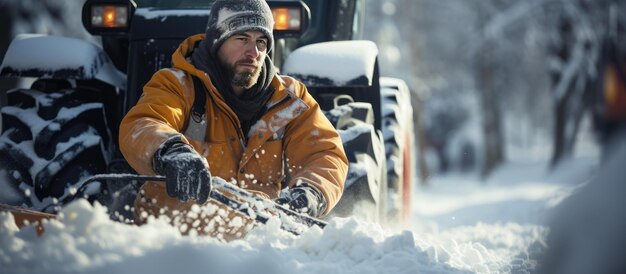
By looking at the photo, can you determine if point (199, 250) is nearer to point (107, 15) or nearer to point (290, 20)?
point (290, 20)

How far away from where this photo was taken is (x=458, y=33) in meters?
26.2

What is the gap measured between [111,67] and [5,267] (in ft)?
8.05

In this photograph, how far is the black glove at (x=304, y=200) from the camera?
10.8 ft

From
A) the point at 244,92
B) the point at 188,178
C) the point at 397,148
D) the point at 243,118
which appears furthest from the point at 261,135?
the point at 397,148

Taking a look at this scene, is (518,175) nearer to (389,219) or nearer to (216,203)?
(389,219)

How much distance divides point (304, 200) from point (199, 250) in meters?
0.83

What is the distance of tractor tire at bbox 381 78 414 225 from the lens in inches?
193

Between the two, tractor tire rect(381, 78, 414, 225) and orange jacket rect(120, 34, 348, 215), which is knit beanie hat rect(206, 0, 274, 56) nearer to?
orange jacket rect(120, 34, 348, 215)

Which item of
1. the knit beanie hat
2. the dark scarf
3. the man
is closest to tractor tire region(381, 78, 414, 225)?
the man

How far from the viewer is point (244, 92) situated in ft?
12.4

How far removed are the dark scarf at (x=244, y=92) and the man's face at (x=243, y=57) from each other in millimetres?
33

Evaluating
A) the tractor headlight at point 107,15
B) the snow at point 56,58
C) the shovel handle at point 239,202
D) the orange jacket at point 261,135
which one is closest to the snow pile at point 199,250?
the shovel handle at point 239,202

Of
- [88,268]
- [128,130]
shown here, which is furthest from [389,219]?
[88,268]

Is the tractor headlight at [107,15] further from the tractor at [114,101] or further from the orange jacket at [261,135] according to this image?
the orange jacket at [261,135]
